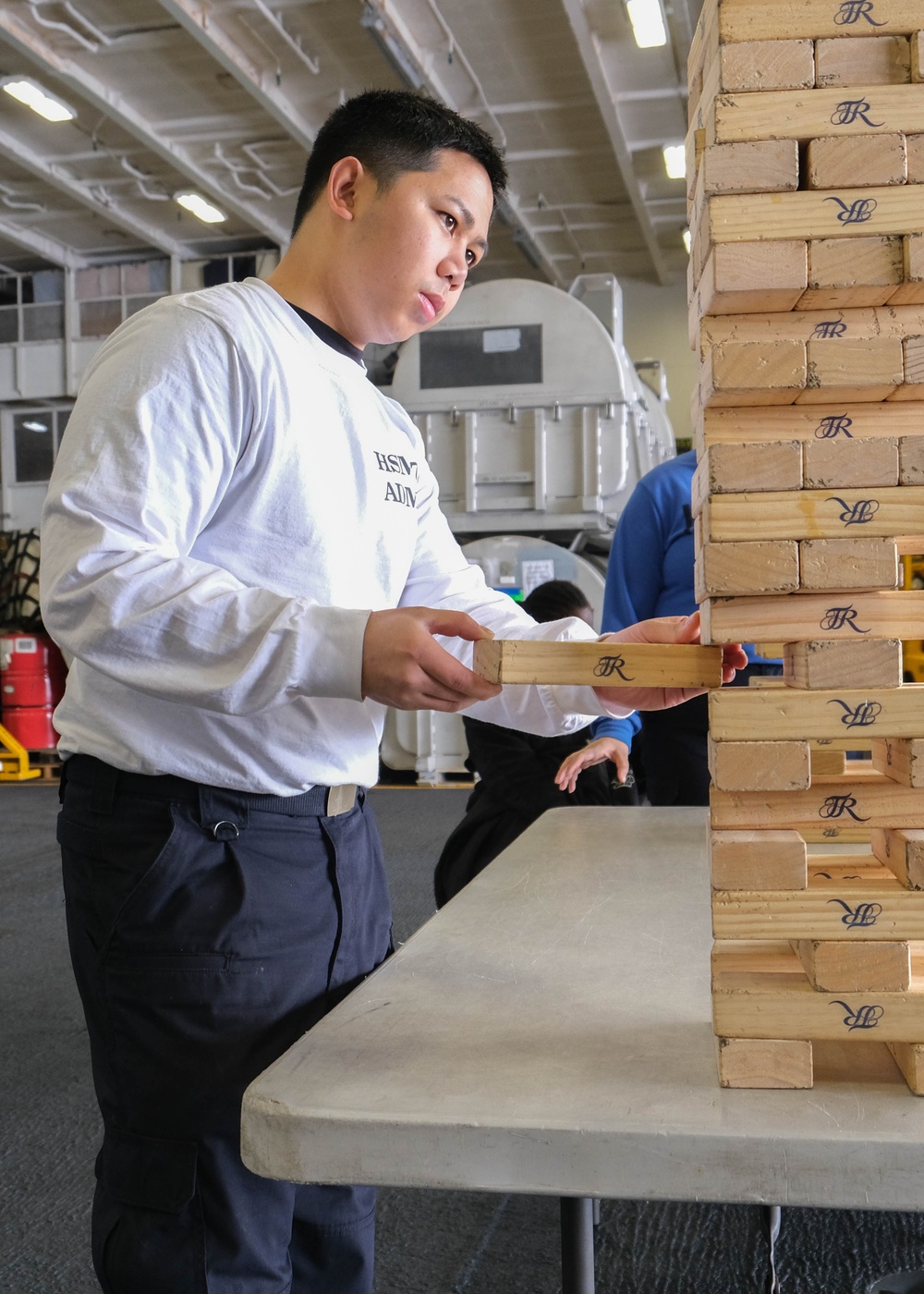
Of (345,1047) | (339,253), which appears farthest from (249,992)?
(339,253)

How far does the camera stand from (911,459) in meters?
0.98

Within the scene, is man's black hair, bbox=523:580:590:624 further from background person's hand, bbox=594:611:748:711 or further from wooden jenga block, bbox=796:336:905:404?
wooden jenga block, bbox=796:336:905:404

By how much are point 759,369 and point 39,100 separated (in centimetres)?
845

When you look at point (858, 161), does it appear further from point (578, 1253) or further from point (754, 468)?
point (578, 1253)

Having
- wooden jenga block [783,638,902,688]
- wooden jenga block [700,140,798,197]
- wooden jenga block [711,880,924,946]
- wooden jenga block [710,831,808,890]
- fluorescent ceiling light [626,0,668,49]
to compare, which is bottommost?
wooden jenga block [711,880,924,946]

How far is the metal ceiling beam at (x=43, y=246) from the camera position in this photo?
10.2 metres

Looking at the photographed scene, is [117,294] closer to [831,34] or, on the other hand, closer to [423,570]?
[423,570]

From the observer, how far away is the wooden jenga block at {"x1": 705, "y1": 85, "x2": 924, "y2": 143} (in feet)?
3.18

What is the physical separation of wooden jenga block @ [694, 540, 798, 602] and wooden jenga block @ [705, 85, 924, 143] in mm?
353

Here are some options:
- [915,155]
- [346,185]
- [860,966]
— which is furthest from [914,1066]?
[346,185]

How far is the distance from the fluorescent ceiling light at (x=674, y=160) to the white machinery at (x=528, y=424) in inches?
90.7

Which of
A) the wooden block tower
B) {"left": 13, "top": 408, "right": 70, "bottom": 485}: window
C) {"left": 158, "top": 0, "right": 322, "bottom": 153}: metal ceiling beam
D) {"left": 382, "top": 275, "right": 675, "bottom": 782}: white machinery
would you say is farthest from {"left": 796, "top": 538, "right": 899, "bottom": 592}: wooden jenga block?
{"left": 13, "top": 408, "right": 70, "bottom": 485}: window

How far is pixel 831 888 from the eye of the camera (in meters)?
0.98

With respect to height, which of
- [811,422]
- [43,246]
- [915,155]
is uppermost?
[43,246]
